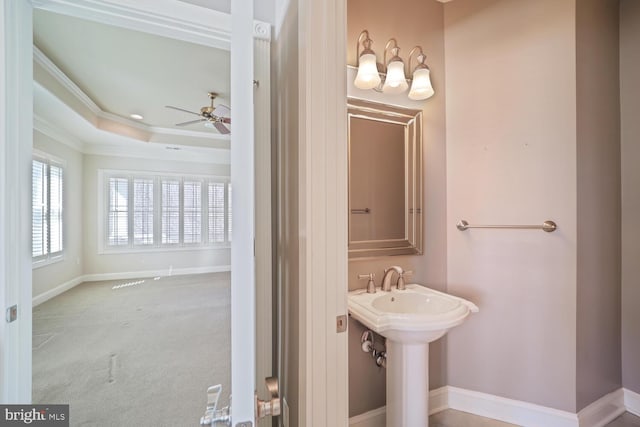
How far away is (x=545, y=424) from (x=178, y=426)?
222 centimetres

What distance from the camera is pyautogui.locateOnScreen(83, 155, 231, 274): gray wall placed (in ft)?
15.3

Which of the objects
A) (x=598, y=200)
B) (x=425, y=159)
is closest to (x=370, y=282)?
(x=425, y=159)

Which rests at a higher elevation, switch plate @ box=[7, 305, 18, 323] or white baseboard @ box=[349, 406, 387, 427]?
switch plate @ box=[7, 305, 18, 323]

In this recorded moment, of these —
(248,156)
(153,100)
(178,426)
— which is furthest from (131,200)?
(248,156)

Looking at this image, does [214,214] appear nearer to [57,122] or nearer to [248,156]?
[57,122]

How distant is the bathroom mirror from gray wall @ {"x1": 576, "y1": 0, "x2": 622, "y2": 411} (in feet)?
2.91

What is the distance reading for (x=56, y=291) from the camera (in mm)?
3953

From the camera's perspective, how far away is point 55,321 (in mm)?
3008

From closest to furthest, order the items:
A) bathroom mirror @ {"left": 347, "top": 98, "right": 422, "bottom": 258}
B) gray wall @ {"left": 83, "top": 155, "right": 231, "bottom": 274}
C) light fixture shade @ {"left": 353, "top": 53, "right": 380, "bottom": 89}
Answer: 1. light fixture shade @ {"left": 353, "top": 53, "right": 380, "bottom": 89}
2. bathroom mirror @ {"left": 347, "top": 98, "right": 422, "bottom": 258}
3. gray wall @ {"left": 83, "top": 155, "right": 231, "bottom": 274}

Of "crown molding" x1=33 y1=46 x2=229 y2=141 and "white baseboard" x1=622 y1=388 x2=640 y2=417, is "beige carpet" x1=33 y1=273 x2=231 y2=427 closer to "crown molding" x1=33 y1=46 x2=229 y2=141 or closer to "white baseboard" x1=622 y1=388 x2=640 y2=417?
"crown molding" x1=33 y1=46 x2=229 y2=141

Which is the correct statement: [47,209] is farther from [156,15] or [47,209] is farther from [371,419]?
[371,419]

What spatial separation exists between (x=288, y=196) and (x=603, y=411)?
235cm

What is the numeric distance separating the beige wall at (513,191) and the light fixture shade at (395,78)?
480 millimetres

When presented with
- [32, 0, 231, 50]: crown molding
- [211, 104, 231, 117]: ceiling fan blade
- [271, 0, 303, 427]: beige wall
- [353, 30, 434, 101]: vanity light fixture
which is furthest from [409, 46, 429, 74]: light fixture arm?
[211, 104, 231, 117]: ceiling fan blade
